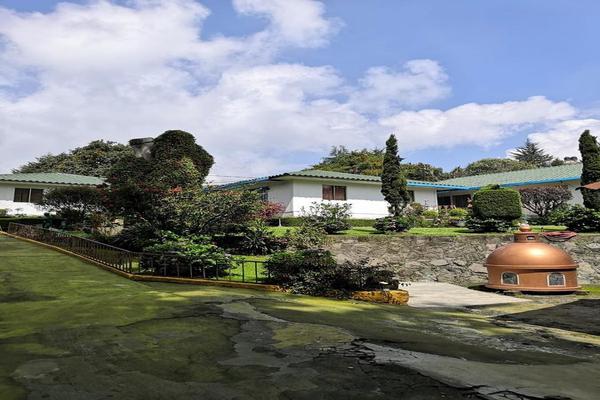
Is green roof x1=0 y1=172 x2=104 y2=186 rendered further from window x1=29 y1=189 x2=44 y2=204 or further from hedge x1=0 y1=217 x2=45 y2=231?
hedge x1=0 y1=217 x2=45 y2=231

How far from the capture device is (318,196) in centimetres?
2967

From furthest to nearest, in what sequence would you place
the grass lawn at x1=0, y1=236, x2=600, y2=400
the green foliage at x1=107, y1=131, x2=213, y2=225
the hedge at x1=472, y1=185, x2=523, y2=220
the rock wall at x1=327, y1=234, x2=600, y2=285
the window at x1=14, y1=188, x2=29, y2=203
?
the window at x1=14, y1=188, x2=29, y2=203 < the hedge at x1=472, y1=185, x2=523, y2=220 < the rock wall at x1=327, y1=234, x2=600, y2=285 < the green foliage at x1=107, y1=131, x2=213, y2=225 < the grass lawn at x1=0, y1=236, x2=600, y2=400

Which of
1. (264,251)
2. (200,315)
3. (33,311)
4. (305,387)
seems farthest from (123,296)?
(264,251)

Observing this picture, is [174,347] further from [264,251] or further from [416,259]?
[416,259]

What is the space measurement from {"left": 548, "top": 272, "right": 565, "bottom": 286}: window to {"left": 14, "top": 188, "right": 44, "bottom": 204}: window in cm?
3365

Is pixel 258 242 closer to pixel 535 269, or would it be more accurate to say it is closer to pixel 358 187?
pixel 535 269

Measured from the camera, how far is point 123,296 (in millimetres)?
8938

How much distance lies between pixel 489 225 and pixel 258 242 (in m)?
11.7

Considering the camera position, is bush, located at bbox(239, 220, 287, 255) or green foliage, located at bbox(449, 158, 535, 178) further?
green foliage, located at bbox(449, 158, 535, 178)

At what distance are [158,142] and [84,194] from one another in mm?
5903

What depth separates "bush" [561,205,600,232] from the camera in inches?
736

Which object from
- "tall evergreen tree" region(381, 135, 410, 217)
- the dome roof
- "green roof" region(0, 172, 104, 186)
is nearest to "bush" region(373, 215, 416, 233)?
"tall evergreen tree" region(381, 135, 410, 217)

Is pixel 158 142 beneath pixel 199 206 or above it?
above

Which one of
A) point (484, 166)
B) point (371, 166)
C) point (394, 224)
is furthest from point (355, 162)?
point (394, 224)
